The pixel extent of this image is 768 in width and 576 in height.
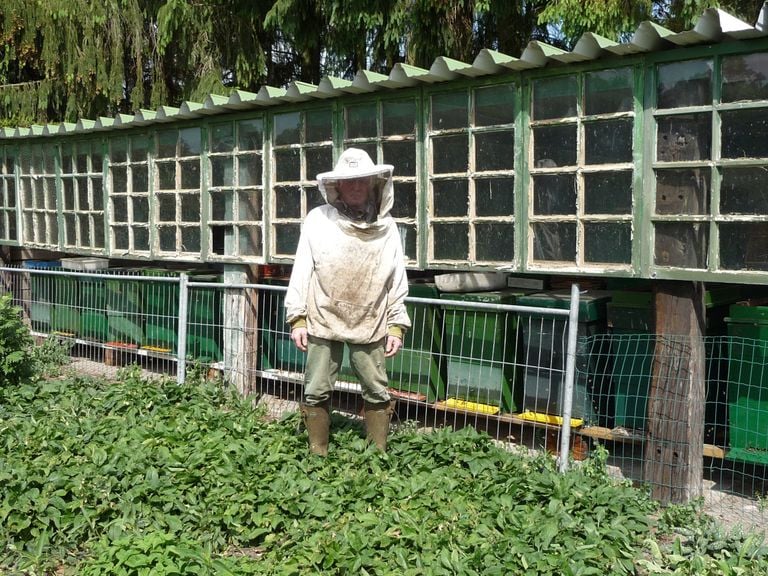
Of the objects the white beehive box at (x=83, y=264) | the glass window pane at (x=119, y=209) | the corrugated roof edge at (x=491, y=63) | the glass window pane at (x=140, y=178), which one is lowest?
the white beehive box at (x=83, y=264)

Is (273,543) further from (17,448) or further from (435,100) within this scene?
(435,100)

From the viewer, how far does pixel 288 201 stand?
7.84 m

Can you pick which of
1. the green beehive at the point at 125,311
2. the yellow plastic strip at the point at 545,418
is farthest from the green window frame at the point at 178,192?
the yellow plastic strip at the point at 545,418

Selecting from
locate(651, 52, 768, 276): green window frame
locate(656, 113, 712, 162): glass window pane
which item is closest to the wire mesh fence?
locate(651, 52, 768, 276): green window frame

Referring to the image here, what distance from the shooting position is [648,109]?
5508 mm

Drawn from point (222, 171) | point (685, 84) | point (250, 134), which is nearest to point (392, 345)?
point (685, 84)

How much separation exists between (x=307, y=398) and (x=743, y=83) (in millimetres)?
3473

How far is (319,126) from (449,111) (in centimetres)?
144

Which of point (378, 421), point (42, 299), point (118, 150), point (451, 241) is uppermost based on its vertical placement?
point (118, 150)

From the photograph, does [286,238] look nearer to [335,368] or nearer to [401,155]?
[401,155]

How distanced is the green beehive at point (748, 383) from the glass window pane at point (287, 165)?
403 cm

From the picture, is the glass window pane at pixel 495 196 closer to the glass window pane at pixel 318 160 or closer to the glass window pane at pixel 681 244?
the glass window pane at pixel 681 244

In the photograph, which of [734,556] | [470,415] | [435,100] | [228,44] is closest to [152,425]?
[470,415]

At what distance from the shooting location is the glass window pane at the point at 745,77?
5051 millimetres
